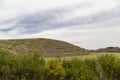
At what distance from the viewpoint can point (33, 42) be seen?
367 feet

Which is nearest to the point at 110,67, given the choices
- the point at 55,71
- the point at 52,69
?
the point at 55,71

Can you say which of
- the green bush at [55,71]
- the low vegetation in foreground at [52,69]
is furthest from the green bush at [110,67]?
the green bush at [55,71]

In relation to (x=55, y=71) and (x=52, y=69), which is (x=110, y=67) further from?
(x=52, y=69)

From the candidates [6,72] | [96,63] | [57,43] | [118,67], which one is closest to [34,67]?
[6,72]

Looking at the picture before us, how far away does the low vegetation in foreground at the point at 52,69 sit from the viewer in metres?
17.2

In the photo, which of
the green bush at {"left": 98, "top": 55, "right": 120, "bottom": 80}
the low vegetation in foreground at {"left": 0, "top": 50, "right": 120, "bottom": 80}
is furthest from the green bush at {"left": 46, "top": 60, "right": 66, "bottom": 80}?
the green bush at {"left": 98, "top": 55, "right": 120, "bottom": 80}

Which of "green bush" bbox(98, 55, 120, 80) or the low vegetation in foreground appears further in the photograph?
"green bush" bbox(98, 55, 120, 80)

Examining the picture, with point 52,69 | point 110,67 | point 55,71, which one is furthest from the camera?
point 110,67

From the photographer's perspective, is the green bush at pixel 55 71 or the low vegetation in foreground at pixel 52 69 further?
the green bush at pixel 55 71

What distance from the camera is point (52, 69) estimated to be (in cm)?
1803

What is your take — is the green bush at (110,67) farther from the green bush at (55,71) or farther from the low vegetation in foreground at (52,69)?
the green bush at (55,71)

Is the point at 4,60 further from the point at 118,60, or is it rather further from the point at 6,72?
the point at 118,60

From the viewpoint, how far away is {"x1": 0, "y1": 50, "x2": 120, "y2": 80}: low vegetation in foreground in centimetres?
1724

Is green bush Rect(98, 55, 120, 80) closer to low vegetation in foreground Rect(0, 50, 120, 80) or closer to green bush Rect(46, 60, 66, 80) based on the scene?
low vegetation in foreground Rect(0, 50, 120, 80)
